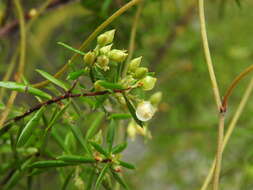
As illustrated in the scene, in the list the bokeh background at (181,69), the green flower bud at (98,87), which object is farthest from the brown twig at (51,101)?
the bokeh background at (181,69)

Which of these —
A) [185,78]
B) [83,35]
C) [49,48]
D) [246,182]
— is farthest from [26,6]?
[246,182]

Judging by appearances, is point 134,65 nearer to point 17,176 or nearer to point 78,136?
point 78,136

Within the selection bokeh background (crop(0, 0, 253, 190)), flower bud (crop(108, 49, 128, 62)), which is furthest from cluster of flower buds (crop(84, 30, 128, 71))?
bokeh background (crop(0, 0, 253, 190))

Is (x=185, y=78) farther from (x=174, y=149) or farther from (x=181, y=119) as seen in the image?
(x=174, y=149)

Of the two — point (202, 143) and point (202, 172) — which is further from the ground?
point (202, 143)

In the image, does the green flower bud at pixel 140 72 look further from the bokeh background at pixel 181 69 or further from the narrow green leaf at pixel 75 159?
the bokeh background at pixel 181 69

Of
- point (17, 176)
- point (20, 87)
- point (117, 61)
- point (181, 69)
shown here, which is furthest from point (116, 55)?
point (181, 69)

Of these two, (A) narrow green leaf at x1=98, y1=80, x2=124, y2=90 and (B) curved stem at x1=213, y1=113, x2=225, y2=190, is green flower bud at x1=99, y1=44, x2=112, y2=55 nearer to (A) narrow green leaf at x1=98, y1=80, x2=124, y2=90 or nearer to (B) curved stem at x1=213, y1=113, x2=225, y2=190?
(A) narrow green leaf at x1=98, y1=80, x2=124, y2=90
